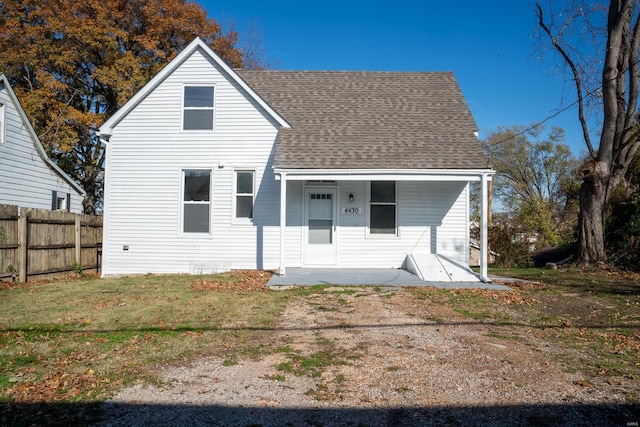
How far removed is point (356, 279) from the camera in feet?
37.7

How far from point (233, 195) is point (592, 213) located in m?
11.9

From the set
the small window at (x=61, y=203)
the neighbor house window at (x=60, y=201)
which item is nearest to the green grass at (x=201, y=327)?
the neighbor house window at (x=60, y=201)

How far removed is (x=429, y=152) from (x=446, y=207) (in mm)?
2044

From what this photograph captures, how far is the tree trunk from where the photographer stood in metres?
14.8

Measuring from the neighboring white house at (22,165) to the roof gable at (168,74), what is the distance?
4994 millimetres

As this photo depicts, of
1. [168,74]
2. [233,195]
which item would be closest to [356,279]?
[233,195]

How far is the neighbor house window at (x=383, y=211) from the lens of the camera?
1362cm

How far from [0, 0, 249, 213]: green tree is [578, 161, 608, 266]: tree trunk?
22.1 metres

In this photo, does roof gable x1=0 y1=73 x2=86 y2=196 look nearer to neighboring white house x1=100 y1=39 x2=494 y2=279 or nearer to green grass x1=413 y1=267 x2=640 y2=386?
neighboring white house x1=100 y1=39 x2=494 y2=279

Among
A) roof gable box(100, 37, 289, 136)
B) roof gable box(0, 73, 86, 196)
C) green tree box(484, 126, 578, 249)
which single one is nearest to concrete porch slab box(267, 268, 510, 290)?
roof gable box(100, 37, 289, 136)

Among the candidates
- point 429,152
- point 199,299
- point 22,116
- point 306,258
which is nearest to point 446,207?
point 429,152

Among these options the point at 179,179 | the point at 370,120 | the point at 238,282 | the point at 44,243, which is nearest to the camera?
the point at 238,282

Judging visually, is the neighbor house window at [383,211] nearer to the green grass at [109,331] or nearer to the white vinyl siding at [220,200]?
the white vinyl siding at [220,200]

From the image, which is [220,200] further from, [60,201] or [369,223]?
[60,201]
